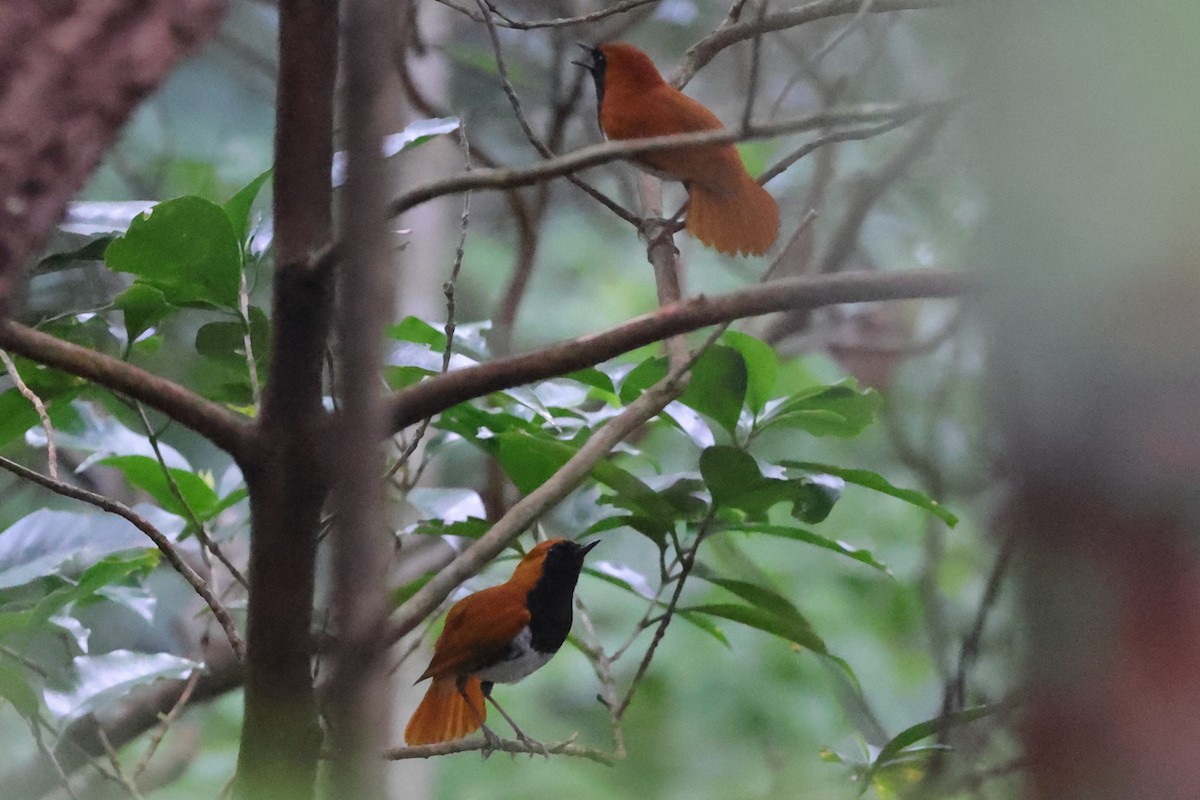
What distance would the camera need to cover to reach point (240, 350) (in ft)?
3.45

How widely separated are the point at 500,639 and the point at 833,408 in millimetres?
514

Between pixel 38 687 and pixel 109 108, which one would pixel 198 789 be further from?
pixel 109 108

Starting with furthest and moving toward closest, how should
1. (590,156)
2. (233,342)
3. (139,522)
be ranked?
(233,342), (139,522), (590,156)

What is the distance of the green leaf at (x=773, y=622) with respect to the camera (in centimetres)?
108

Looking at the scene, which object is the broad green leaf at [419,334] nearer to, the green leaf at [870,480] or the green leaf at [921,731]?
the green leaf at [870,480]

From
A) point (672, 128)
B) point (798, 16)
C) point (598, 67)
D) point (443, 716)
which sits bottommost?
point (443, 716)

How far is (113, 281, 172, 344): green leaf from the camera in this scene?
94 centimetres

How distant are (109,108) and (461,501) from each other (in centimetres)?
57

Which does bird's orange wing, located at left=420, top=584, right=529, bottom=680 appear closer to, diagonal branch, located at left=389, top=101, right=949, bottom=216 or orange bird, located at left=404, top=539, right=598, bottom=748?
orange bird, located at left=404, top=539, right=598, bottom=748

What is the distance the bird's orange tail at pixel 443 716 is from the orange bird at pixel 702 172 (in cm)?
64

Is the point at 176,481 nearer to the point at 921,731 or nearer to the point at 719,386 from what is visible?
the point at 719,386

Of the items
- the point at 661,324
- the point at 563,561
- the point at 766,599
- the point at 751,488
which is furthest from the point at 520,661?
the point at 661,324

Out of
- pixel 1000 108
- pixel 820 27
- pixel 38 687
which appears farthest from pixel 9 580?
pixel 820 27

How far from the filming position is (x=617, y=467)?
1010 millimetres
